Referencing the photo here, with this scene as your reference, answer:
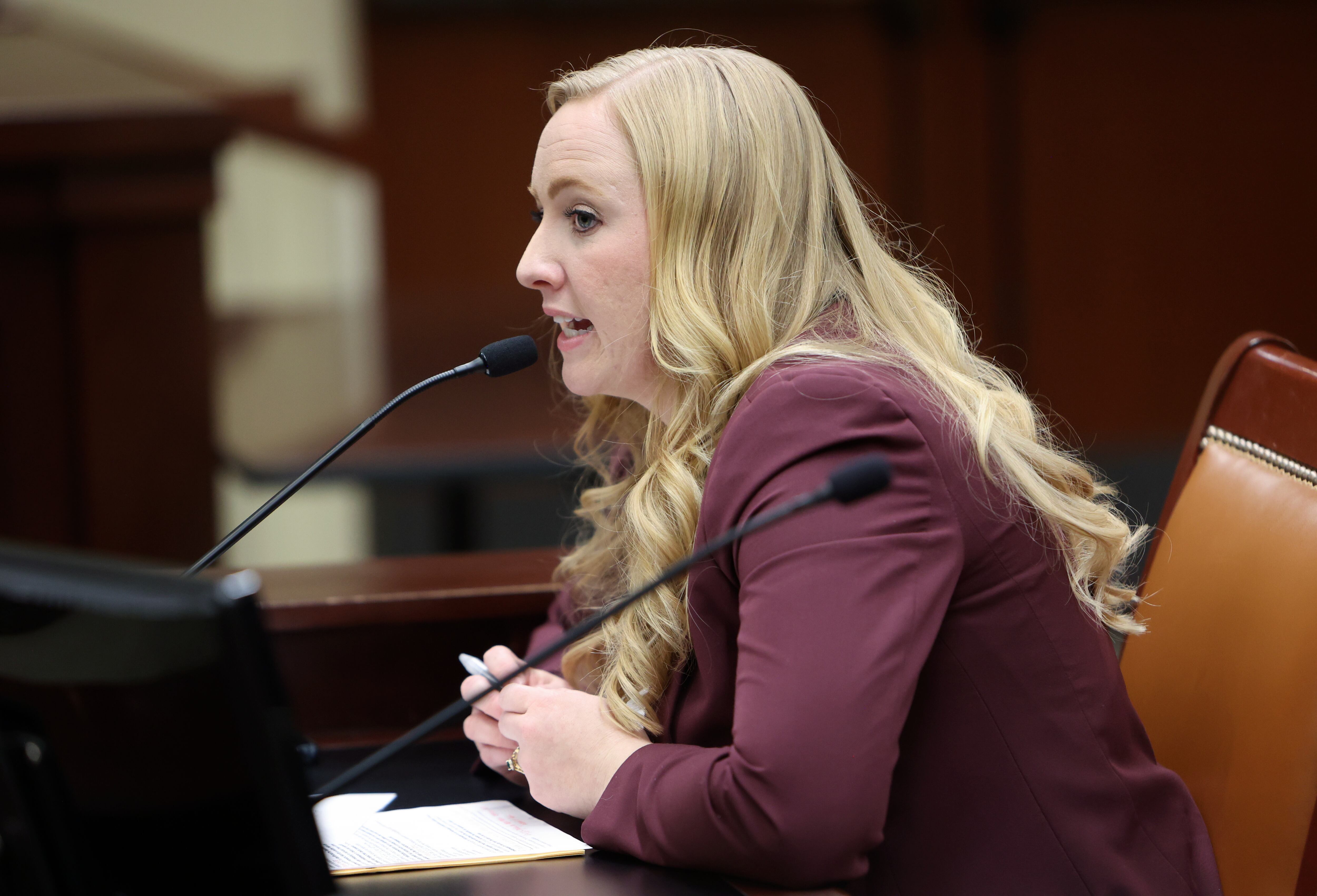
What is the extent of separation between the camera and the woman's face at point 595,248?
3.22 feet

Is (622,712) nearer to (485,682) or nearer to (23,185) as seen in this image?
(485,682)

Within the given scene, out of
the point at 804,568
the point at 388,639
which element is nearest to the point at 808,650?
the point at 804,568

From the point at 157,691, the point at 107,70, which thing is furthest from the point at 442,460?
the point at 157,691

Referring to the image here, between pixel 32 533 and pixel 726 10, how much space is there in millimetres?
2564

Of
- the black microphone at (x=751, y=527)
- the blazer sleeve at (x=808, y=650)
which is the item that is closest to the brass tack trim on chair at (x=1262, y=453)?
the blazer sleeve at (x=808, y=650)

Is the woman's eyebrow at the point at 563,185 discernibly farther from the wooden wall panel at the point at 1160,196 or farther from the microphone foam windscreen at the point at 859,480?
the wooden wall panel at the point at 1160,196

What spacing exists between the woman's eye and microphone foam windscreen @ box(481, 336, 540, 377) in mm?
106

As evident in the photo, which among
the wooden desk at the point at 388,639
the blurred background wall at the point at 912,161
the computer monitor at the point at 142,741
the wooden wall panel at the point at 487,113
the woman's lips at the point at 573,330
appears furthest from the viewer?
the wooden wall panel at the point at 487,113

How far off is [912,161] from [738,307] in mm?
2862

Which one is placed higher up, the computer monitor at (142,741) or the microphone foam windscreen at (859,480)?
the microphone foam windscreen at (859,480)

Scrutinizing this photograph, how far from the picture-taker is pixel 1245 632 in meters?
0.95

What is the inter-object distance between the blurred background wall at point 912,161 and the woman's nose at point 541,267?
76.1 inches

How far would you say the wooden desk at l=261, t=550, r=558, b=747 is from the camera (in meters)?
1.22

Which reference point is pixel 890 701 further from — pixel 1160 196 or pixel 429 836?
pixel 1160 196
